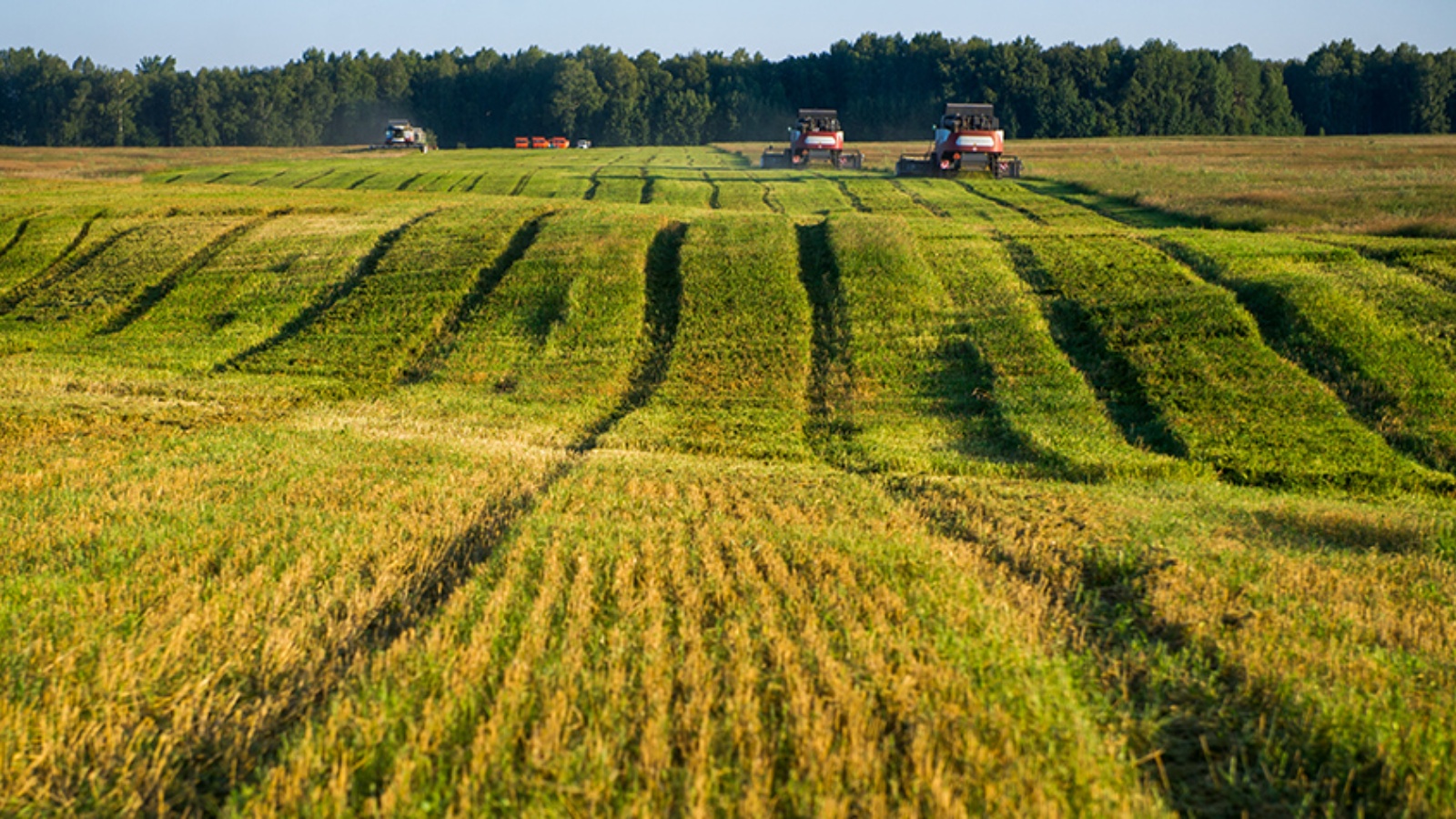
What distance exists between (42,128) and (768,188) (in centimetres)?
13221

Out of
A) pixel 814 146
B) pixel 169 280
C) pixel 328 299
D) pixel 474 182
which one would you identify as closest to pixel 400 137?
pixel 474 182

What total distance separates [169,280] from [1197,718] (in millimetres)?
34225

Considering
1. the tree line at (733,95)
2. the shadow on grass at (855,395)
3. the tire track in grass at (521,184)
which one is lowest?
the shadow on grass at (855,395)

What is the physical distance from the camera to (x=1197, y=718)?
22.0 feet

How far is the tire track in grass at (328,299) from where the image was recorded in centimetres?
2630

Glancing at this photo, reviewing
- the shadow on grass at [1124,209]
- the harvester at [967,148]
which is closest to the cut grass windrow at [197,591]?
the shadow on grass at [1124,209]

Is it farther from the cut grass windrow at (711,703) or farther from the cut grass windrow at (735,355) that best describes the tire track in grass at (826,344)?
the cut grass windrow at (711,703)

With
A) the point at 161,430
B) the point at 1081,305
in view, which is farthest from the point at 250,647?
the point at 1081,305

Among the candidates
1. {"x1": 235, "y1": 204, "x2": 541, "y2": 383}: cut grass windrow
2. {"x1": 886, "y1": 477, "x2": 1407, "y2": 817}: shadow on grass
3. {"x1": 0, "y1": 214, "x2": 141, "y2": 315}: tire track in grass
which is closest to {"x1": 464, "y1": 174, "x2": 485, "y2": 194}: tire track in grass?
{"x1": 235, "y1": 204, "x2": 541, "y2": 383}: cut grass windrow

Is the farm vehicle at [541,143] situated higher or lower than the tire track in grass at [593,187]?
higher

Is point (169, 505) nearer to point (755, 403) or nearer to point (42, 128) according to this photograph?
point (755, 403)

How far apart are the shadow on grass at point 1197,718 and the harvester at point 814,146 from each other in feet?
209

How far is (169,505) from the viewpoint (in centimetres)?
1126

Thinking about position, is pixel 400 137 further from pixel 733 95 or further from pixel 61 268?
pixel 61 268
